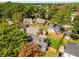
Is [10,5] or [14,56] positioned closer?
[14,56]

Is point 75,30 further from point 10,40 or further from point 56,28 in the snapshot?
point 10,40

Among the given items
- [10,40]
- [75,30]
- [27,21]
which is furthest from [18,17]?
[75,30]

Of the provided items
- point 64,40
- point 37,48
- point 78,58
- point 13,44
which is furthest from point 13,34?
point 78,58

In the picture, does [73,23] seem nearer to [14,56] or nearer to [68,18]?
[68,18]

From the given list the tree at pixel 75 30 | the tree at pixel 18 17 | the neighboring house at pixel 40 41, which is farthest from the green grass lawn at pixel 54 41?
the tree at pixel 18 17

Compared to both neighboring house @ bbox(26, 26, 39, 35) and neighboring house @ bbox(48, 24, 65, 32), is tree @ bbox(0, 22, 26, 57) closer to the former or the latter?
neighboring house @ bbox(26, 26, 39, 35)

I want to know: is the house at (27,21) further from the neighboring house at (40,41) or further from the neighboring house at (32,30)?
the neighboring house at (40,41)
